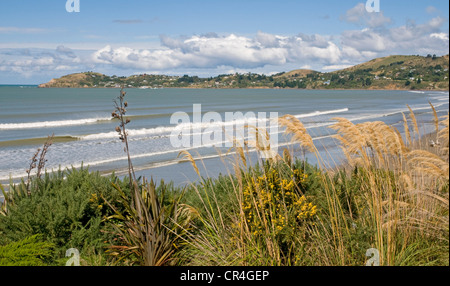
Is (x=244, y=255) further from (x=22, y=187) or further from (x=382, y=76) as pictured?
(x=382, y=76)

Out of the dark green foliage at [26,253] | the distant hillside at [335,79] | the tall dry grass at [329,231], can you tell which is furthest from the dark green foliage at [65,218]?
the distant hillside at [335,79]

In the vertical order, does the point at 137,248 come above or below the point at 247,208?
below

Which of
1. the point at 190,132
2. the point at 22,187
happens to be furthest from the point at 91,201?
the point at 190,132

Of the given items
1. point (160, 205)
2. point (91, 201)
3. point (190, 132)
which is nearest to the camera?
point (160, 205)

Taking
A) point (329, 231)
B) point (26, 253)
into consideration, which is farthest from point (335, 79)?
point (26, 253)

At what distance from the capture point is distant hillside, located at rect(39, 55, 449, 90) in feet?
288

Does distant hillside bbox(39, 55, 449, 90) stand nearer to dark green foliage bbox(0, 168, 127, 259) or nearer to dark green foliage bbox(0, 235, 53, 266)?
dark green foliage bbox(0, 168, 127, 259)

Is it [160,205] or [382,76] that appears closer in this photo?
[160,205]

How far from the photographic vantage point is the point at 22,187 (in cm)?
620

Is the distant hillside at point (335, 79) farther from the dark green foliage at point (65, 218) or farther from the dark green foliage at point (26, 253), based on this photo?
the dark green foliage at point (26, 253)

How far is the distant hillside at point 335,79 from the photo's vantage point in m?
87.8

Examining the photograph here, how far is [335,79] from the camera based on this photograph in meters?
132
